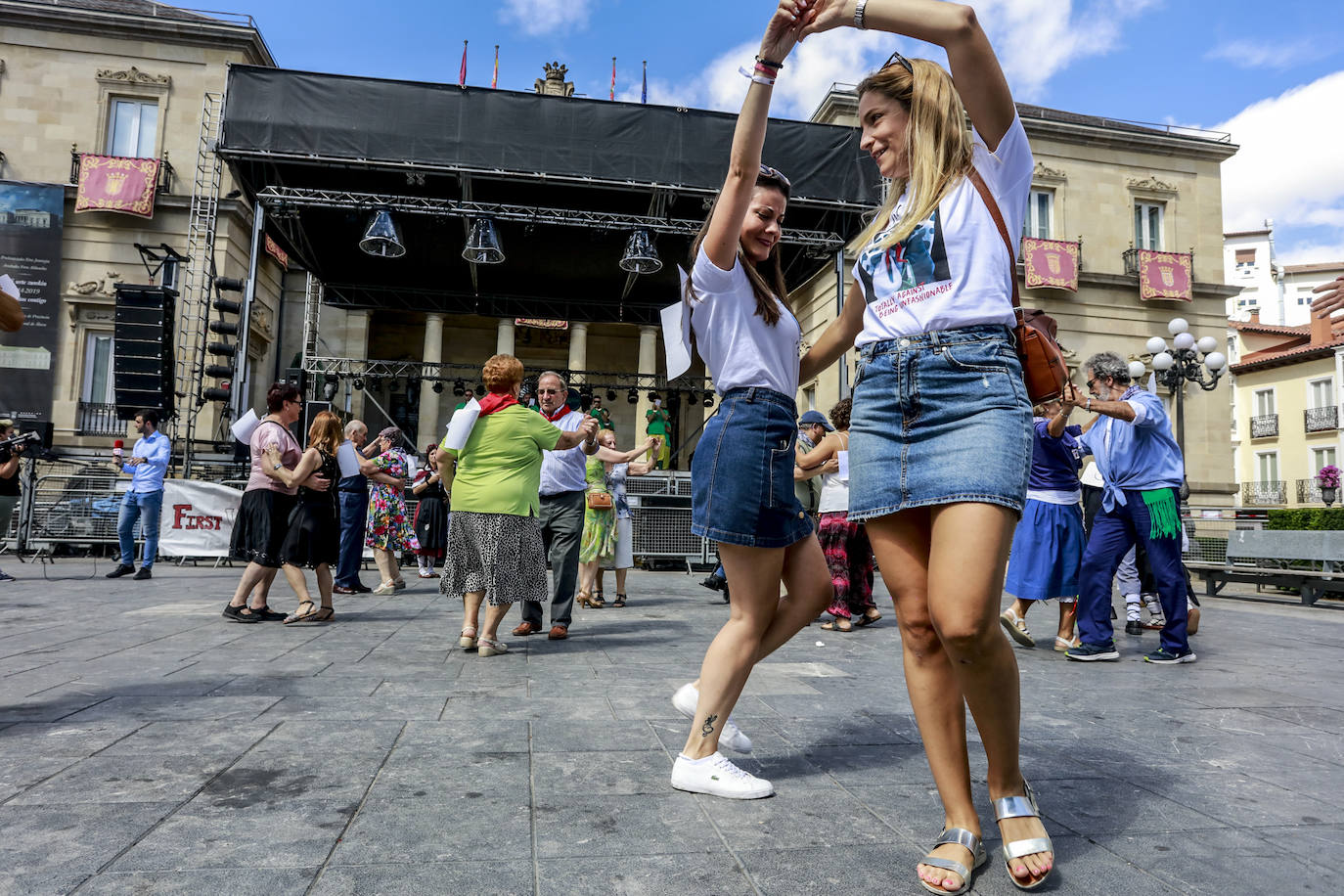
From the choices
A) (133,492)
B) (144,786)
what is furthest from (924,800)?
(133,492)

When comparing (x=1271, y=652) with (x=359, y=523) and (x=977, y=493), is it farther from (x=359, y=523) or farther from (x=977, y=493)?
(x=359, y=523)

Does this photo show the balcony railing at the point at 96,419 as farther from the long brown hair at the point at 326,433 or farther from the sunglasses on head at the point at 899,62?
the sunglasses on head at the point at 899,62

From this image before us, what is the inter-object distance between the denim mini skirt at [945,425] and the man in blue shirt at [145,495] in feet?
33.4

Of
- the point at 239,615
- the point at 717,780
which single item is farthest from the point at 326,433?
the point at 717,780

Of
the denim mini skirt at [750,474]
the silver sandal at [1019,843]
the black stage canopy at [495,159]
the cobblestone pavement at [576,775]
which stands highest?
the black stage canopy at [495,159]

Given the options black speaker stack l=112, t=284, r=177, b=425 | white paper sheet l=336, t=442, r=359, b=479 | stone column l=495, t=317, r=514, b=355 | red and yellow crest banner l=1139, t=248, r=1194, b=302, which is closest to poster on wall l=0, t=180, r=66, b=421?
black speaker stack l=112, t=284, r=177, b=425

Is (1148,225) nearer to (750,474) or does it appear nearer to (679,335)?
(679,335)

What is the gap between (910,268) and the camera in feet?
6.67

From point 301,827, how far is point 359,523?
741 cm

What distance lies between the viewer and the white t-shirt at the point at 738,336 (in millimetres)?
2512

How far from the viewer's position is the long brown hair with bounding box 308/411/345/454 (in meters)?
6.64

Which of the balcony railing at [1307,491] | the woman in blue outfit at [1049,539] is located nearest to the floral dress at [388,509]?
the woman in blue outfit at [1049,539]

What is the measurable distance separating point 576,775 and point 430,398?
25.1 m

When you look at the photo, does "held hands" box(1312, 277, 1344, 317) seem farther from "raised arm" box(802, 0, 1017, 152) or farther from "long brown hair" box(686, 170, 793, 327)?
"raised arm" box(802, 0, 1017, 152)
